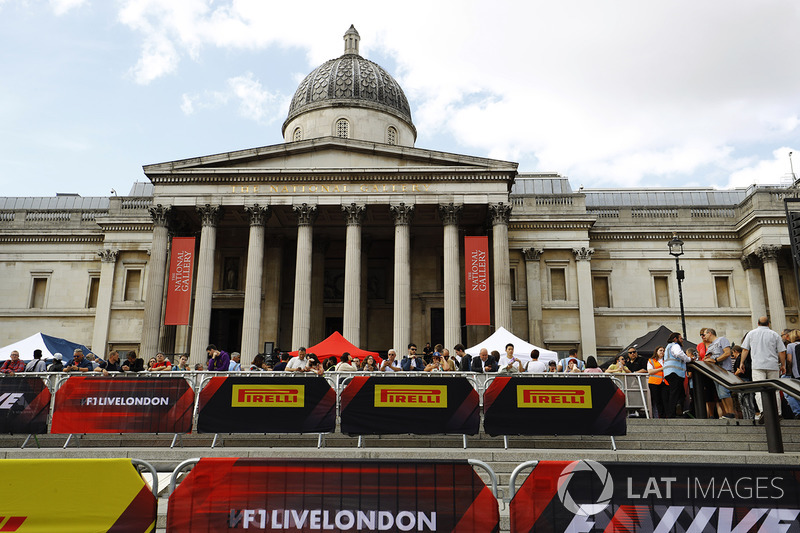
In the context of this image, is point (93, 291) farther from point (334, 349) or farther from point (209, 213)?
point (334, 349)

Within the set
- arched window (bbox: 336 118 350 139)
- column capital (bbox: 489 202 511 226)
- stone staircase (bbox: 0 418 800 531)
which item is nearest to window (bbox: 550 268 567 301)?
column capital (bbox: 489 202 511 226)

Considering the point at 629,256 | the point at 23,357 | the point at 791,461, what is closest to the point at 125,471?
the point at 791,461

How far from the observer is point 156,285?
96.3ft

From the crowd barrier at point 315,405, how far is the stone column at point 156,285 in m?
17.1

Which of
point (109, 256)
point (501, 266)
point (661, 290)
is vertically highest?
point (109, 256)

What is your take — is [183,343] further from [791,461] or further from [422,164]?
[791,461]

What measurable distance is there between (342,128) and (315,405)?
27131 millimetres

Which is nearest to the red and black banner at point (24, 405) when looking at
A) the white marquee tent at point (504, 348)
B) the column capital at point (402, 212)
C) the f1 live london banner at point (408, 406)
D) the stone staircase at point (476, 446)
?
the stone staircase at point (476, 446)

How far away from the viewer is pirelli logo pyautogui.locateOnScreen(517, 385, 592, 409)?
11.3m

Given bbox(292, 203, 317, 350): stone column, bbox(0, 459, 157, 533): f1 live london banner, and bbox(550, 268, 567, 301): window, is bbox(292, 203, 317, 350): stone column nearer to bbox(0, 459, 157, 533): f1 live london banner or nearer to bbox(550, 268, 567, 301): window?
bbox(550, 268, 567, 301): window

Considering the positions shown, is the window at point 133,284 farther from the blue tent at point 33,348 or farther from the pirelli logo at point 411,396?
the pirelli logo at point 411,396

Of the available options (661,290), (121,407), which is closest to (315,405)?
(121,407)

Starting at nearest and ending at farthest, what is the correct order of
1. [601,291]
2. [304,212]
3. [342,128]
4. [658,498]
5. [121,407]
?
1. [658,498]
2. [121,407]
3. [304,212]
4. [342,128]
5. [601,291]

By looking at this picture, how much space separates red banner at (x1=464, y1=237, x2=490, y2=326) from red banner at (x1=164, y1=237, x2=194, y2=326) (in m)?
12.6
